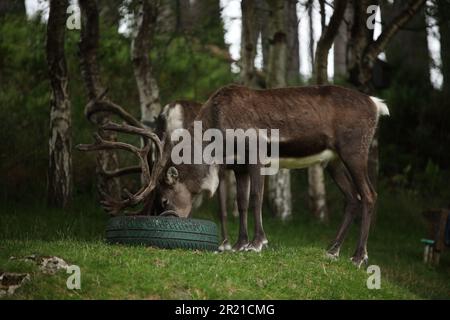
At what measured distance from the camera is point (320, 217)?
1630cm

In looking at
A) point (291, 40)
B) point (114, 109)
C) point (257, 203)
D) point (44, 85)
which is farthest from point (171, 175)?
point (291, 40)

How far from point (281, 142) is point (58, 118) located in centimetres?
499

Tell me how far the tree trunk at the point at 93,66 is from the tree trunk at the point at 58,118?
427mm

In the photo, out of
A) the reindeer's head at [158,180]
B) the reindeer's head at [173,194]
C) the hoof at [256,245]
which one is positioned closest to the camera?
the hoof at [256,245]

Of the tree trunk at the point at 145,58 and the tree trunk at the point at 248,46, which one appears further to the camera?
the tree trunk at the point at 248,46

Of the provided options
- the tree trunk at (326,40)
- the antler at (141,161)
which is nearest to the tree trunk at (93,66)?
the tree trunk at (326,40)

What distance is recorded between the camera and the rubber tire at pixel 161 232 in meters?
8.89

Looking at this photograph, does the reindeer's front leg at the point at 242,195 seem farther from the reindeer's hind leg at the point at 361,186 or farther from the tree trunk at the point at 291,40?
the tree trunk at the point at 291,40

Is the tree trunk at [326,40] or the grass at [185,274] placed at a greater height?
the tree trunk at [326,40]

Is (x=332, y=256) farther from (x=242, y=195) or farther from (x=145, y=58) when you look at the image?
(x=145, y=58)

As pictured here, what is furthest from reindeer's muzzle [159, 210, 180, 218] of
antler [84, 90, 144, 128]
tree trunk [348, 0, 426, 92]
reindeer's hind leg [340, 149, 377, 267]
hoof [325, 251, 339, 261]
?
tree trunk [348, 0, 426, 92]

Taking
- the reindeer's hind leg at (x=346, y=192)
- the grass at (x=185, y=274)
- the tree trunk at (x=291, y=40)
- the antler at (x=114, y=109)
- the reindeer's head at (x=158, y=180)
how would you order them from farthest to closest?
Result: the tree trunk at (x=291, y=40) < the antler at (x=114, y=109) < the reindeer's hind leg at (x=346, y=192) < the reindeer's head at (x=158, y=180) < the grass at (x=185, y=274)
